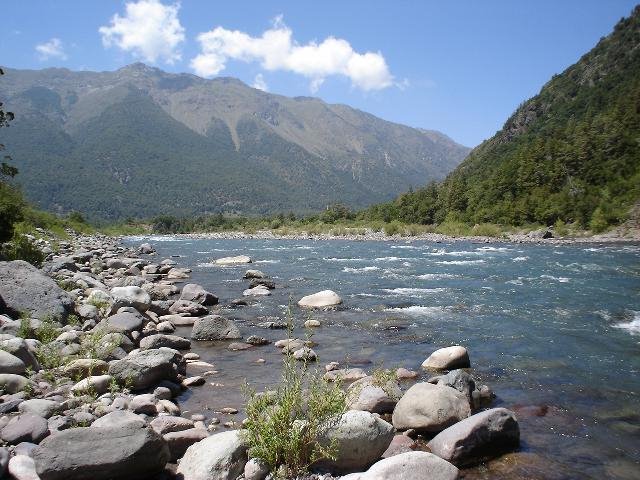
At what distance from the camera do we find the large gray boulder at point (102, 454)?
16.4ft

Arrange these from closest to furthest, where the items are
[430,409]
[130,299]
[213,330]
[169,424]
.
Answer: [169,424], [430,409], [213,330], [130,299]

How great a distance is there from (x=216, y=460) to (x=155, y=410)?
279 centimetres

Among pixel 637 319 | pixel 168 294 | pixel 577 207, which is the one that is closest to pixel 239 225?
pixel 577 207

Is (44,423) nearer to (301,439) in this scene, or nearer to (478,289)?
(301,439)

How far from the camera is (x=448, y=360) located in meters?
11.1

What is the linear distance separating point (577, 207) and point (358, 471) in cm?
7799

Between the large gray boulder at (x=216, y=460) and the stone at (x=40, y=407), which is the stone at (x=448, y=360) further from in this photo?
the stone at (x=40, y=407)

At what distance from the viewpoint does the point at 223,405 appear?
8867 millimetres

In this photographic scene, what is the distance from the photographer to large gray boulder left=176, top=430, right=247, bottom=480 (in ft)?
18.3

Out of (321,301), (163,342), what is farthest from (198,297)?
(163,342)

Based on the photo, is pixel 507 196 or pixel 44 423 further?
pixel 507 196

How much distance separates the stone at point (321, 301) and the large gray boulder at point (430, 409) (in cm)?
1103

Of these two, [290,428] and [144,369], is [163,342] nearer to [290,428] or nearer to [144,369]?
[144,369]

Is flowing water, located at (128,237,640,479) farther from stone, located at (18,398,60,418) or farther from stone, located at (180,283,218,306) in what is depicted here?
stone, located at (18,398,60,418)
